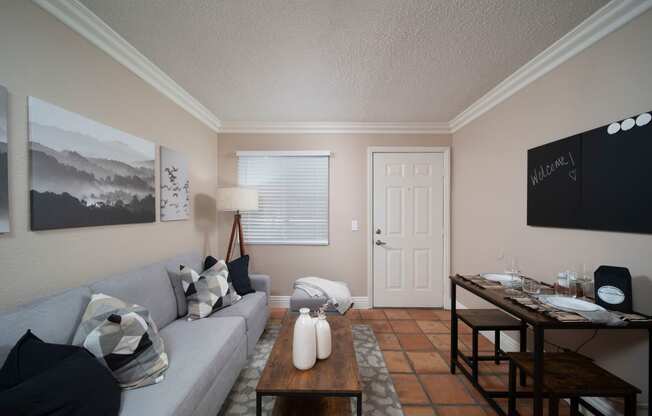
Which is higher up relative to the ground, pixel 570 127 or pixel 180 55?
pixel 180 55

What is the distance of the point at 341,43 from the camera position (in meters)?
1.68

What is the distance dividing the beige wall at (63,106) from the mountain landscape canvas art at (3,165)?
39 mm

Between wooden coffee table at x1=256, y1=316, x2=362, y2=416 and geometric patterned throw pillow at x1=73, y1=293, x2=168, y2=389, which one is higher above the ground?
geometric patterned throw pillow at x1=73, y1=293, x2=168, y2=389

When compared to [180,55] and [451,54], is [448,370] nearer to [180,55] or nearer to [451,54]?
[451,54]

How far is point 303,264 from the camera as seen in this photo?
10.7ft

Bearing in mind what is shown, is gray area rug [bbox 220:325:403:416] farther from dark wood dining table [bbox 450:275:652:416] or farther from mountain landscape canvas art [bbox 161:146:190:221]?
mountain landscape canvas art [bbox 161:146:190:221]

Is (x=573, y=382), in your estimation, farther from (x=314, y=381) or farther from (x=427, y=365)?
(x=314, y=381)

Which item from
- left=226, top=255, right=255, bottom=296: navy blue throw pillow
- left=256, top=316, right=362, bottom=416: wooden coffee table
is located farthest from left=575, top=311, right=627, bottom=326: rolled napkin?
left=226, top=255, right=255, bottom=296: navy blue throw pillow

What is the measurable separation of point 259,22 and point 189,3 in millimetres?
391

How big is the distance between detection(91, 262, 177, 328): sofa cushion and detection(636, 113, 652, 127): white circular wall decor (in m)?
3.13

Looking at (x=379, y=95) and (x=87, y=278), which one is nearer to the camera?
(x=87, y=278)

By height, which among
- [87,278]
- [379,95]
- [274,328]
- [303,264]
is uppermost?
[379,95]

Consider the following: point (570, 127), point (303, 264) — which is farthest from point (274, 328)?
point (570, 127)

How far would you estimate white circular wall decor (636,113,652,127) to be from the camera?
4.07 ft
